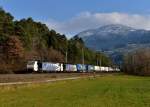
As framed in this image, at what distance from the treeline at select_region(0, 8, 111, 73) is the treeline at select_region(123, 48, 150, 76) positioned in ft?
83.5

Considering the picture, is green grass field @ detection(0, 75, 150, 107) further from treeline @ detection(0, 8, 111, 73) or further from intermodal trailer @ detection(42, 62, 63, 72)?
intermodal trailer @ detection(42, 62, 63, 72)

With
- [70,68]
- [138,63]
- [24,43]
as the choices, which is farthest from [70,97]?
[138,63]

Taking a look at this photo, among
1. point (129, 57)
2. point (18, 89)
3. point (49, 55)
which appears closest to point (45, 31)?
point (49, 55)

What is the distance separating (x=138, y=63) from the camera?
150 m

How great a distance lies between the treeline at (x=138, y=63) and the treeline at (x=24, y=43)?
83.5 feet

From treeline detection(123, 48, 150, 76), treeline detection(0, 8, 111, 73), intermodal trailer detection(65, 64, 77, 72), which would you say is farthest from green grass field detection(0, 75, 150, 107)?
treeline detection(123, 48, 150, 76)

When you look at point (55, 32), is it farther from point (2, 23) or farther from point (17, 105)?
point (17, 105)

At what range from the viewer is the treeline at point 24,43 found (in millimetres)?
107438

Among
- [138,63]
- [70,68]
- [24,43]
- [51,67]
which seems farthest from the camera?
[138,63]

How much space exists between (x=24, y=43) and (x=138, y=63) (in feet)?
153

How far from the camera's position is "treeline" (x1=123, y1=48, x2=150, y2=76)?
468 feet

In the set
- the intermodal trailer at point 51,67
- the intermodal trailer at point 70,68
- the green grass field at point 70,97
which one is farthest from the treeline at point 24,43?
the green grass field at point 70,97

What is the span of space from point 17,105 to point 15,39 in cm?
8779

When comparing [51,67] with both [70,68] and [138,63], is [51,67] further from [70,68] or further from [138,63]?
[138,63]
